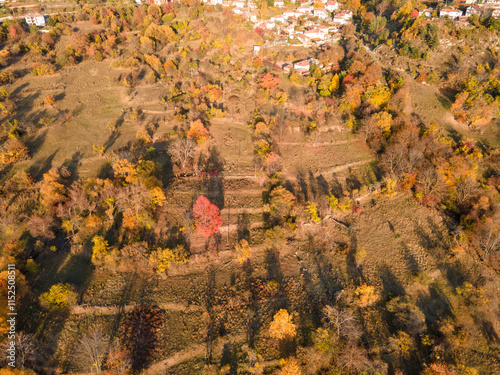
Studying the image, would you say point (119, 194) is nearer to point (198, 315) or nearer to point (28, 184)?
point (28, 184)

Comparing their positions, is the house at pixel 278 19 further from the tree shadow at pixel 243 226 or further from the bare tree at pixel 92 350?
the bare tree at pixel 92 350

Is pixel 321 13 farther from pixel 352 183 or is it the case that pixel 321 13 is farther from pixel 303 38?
pixel 352 183

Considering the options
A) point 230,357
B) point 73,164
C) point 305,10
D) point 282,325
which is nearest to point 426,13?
point 305,10

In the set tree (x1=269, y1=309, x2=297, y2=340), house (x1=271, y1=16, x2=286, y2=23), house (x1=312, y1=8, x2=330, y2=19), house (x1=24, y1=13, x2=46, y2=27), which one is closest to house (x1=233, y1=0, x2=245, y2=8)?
house (x1=271, y1=16, x2=286, y2=23)

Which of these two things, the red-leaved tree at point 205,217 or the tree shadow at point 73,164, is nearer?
the red-leaved tree at point 205,217

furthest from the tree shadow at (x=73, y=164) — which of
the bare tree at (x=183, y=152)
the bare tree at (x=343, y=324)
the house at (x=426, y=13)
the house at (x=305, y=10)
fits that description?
the house at (x=426, y=13)

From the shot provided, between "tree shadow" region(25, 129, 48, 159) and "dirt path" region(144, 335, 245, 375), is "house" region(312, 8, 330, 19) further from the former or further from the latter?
"dirt path" region(144, 335, 245, 375)
